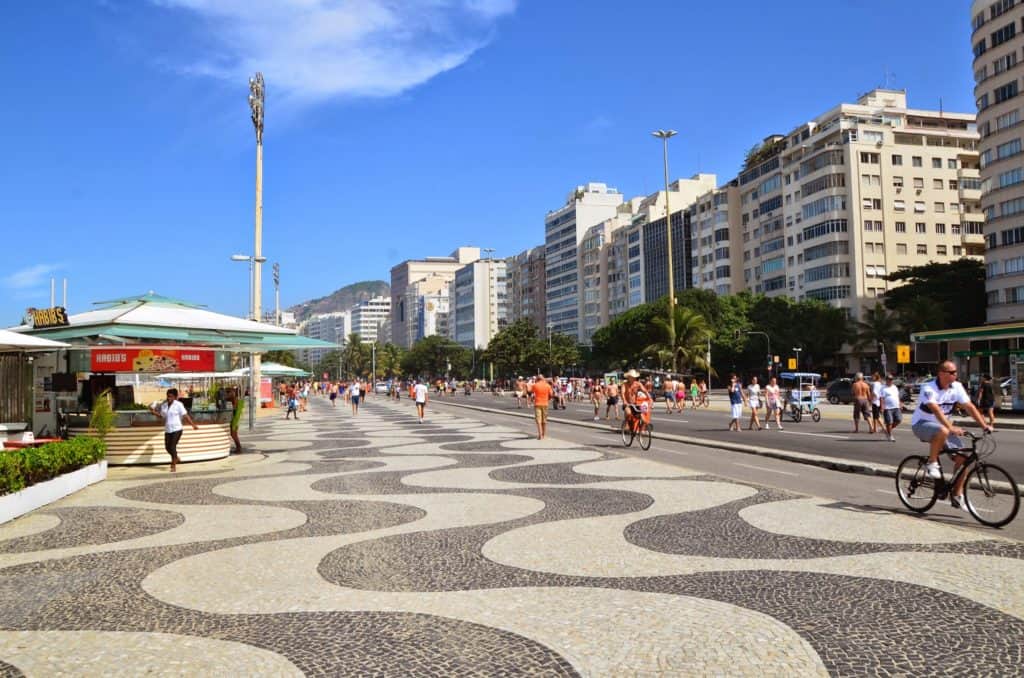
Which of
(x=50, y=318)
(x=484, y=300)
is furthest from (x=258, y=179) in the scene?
(x=484, y=300)

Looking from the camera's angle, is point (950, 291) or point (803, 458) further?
point (950, 291)

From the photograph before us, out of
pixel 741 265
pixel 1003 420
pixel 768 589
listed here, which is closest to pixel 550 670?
pixel 768 589

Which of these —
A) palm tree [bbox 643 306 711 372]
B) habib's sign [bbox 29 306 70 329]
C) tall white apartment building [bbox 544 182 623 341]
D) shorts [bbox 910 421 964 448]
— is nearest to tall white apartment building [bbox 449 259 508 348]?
tall white apartment building [bbox 544 182 623 341]

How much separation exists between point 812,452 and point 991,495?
355 inches

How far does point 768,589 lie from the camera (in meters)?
6.04

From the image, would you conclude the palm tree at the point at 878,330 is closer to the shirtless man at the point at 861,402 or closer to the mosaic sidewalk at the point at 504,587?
the shirtless man at the point at 861,402

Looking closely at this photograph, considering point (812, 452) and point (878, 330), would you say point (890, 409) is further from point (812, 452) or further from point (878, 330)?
point (878, 330)

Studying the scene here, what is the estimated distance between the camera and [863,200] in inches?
3233

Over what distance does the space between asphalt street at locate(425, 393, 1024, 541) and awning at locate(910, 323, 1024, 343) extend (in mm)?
5895

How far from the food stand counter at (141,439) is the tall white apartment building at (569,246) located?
124813 mm

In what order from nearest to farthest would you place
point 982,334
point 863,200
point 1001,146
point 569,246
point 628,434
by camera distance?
1. point 628,434
2. point 982,334
3. point 1001,146
4. point 863,200
5. point 569,246

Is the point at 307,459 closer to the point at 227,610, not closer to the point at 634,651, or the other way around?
the point at 227,610

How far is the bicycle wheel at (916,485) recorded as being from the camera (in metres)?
9.09

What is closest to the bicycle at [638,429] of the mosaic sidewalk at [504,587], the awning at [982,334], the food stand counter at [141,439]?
the mosaic sidewalk at [504,587]
